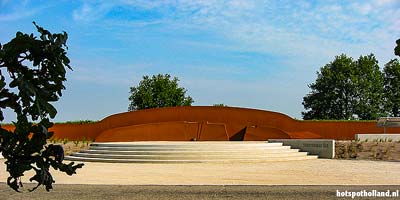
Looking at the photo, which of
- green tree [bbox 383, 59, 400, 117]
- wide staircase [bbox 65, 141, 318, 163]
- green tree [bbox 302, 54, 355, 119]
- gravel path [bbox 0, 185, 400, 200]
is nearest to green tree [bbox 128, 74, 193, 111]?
green tree [bbox 302, 54, 355, 119]

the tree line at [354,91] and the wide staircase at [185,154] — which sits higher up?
the tree line at [354,91]

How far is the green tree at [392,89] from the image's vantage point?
54125 millimetres

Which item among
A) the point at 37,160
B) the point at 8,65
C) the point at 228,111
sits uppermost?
the point at 228,111

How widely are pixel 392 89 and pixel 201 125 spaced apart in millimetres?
32834

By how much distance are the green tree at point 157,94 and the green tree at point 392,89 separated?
22318 mm

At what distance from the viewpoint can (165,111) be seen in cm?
3175

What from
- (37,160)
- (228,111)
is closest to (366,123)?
(228,111)

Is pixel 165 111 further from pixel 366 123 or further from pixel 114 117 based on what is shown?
pixel 366 123

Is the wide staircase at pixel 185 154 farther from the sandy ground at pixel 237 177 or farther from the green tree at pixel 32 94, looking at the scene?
the green tree at pixel 32 94

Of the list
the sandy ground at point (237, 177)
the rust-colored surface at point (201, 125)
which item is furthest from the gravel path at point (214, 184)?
the rust-colored surface at point (201, 125)

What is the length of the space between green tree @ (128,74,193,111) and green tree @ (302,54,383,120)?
1507 centimetres

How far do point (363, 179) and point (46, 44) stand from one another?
437 inches

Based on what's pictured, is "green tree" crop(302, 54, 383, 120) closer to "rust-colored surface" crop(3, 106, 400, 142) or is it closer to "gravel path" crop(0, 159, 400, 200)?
"rust-colored surface" crop(3, 106, 400, 142)

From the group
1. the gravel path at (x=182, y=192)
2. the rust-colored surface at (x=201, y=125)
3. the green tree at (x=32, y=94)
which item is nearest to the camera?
the green tree at (x=32, y=94)
